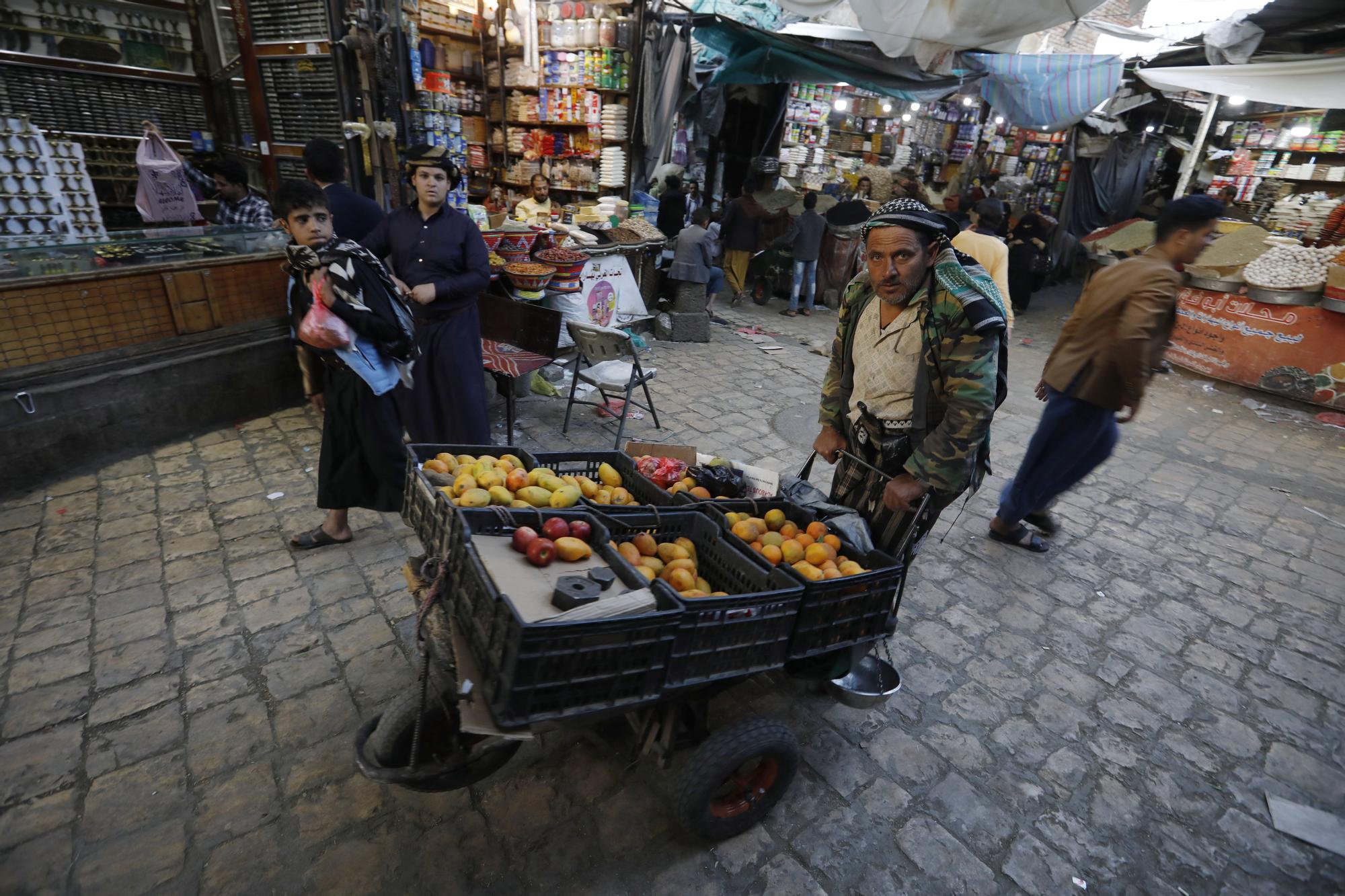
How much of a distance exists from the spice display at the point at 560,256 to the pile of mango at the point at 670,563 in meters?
4.18

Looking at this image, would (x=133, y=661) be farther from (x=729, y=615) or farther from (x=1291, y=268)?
(x=1291, y=268)

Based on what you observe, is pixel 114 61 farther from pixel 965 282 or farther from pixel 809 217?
pixel 965 282

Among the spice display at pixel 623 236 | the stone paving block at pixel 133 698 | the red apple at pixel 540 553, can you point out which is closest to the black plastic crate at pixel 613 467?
the red apple at pixel 540 553

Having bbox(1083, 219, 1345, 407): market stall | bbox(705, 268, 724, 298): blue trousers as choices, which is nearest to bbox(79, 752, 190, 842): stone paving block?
bbox(705, 268, 724, 298): blue trousers

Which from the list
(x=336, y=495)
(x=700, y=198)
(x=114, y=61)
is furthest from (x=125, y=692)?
(x=700, y=198)

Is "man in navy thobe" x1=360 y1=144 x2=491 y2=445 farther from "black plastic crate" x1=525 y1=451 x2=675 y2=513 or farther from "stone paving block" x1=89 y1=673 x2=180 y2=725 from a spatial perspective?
"stone paving block" x1=89 y1=673 x2=180 y2=725

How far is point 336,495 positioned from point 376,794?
172 cm

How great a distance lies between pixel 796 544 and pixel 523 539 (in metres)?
0.95

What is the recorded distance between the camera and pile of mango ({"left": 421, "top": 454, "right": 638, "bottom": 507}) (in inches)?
83.1

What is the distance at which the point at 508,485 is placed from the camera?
2240 millimetres

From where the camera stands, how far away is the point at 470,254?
3.73 metres

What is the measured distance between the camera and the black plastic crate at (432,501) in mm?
1966

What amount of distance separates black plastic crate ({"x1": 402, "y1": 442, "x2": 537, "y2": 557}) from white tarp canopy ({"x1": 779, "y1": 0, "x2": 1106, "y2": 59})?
705 cm

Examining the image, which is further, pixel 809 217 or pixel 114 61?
pixel 809 217
